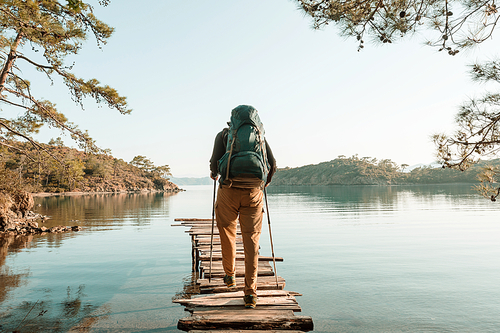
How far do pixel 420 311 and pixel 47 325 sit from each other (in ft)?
22.7

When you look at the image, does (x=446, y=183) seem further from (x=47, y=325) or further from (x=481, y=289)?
(x=47, y=325)

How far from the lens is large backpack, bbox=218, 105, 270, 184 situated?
352 centimetres

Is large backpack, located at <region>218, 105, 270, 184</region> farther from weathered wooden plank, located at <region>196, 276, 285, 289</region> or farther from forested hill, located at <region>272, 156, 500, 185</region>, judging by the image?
forested hill, located at <region>272, 156, 500, 185</region>

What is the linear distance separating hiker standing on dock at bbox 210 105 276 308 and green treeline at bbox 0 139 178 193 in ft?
26.5

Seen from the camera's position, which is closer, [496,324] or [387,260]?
[496,324]

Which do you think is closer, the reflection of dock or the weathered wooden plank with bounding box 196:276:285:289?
the reflection of dock

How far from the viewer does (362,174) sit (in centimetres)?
12738

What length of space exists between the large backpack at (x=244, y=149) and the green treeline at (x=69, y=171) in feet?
26.9

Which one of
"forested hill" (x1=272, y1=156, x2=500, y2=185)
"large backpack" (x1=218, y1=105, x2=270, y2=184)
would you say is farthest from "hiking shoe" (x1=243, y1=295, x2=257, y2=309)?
"forested hill" (x1=272, y1=156, x2=500, y2=185)

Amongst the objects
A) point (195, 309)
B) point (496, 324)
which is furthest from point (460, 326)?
point (195, 309)

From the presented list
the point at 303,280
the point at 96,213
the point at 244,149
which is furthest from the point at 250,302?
the point at 96,213

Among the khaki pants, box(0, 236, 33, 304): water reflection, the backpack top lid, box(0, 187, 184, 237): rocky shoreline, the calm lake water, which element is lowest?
the calm lake water

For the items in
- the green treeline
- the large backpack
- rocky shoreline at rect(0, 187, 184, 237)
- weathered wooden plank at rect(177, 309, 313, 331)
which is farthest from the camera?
rocky shoreline at rect(0, 187, 184, 237)

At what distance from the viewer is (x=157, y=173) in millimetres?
118375
